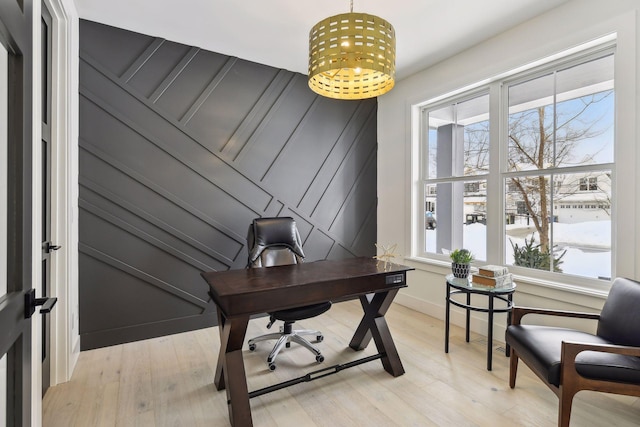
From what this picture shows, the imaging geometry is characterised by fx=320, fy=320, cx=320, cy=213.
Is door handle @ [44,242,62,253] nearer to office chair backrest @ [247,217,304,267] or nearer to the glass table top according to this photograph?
office chair backrest @ [247,217,304,267]

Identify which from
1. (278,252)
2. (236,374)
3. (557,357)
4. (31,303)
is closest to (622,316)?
(557,357)

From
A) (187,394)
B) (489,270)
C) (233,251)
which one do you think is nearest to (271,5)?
(233,251)

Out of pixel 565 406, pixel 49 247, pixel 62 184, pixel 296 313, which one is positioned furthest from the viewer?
pixel 296 313

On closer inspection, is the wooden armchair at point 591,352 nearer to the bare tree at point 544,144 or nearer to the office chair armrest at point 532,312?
the office chair armrest at point 532,312

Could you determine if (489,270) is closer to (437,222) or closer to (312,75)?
(437,222)

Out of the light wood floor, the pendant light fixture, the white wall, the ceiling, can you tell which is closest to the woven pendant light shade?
the pendant light fixture

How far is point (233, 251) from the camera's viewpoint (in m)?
3.27

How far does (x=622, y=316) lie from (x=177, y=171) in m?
3.42

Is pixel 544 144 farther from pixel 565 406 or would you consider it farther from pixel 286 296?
pixel 286 296

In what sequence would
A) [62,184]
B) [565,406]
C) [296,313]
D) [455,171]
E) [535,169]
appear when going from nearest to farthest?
[565,406] < [62,184] < [296,313] < [535,169] < [455,171]

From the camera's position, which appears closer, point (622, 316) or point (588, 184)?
point (622, 316)

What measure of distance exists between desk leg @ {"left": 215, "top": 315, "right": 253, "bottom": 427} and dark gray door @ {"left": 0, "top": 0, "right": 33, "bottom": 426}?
0.92m

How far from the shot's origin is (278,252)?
111 inches

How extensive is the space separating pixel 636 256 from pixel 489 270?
87 centimetres
